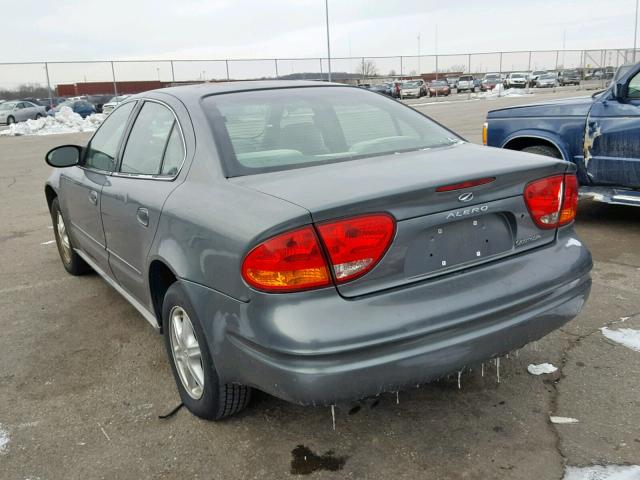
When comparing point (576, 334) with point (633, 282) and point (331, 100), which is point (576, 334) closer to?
point (633, 282)

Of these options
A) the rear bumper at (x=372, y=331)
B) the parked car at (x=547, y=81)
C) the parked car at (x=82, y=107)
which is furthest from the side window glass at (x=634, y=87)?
the parked car at (x=547, y=81)

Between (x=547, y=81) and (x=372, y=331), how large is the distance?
46.6 meters

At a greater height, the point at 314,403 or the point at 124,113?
the point at 124,113

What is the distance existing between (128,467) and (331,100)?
2.15m

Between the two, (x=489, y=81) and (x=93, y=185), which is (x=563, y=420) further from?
(x=489, y=81)

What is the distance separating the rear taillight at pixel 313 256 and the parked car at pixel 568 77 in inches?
1890

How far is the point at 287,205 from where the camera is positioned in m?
2.26

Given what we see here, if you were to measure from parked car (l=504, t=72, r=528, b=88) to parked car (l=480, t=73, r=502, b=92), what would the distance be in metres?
0.88

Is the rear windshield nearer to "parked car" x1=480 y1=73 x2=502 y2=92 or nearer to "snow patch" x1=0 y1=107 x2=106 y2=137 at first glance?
"snow patch" x1=0 y1=107 x2=106 y2=137

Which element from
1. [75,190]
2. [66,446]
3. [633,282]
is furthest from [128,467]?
[633,282]

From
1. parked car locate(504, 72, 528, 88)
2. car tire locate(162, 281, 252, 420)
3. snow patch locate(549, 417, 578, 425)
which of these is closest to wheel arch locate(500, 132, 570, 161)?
snow patch locate(549, 417, 578, 425)

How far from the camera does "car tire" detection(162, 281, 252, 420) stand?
104 inches

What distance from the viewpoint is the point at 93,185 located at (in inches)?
155

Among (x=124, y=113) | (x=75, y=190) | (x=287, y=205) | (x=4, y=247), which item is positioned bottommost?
(x=4, y=247)
